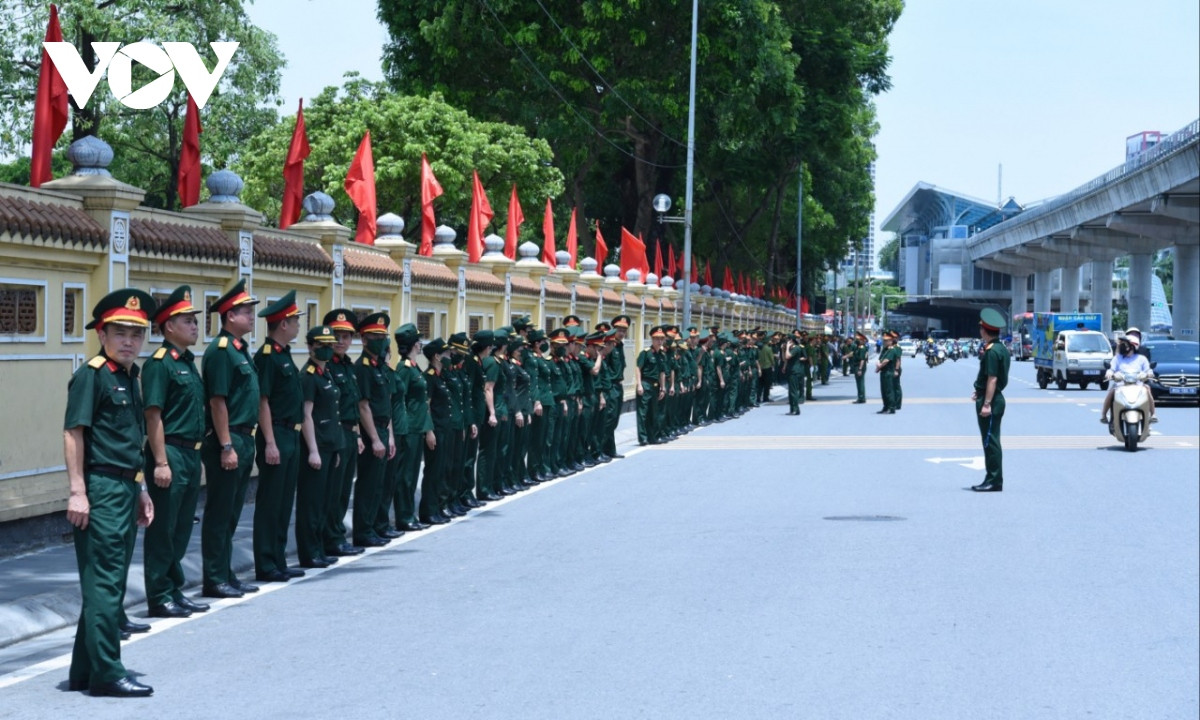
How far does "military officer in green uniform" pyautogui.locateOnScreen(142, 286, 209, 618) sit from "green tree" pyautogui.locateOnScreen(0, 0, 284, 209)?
25.9 metres

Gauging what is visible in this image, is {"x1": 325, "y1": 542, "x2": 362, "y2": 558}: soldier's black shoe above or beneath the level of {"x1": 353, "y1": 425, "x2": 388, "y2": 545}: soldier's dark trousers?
beneath

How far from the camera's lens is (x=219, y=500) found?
34.6ft

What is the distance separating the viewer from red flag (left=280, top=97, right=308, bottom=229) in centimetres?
1850

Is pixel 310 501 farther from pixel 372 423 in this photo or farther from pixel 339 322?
pixel 339 322

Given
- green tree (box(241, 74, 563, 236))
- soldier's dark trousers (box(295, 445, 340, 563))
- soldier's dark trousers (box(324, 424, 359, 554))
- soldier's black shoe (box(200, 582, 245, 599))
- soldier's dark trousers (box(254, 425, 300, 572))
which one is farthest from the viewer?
green tree (box(241, 74, 563, 236))

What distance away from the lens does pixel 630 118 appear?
151ft

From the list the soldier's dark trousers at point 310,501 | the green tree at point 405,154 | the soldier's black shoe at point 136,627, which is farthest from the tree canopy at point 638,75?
the soldier's black shoe at point 136,627

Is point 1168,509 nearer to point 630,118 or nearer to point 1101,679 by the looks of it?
point 1101,679

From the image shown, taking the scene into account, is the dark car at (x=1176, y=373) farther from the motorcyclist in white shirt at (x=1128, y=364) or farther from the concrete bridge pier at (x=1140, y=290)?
the concrete bridge pier at (x=1140, y=290)

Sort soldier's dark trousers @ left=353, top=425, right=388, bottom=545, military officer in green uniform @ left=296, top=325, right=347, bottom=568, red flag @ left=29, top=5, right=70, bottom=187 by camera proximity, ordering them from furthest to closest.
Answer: red flag @ left=29, top=5, right=70, bottom=187 < soldier's dark trousers @ left=353, top=425, right=388, bottom=545 < military officer in green uniform @ left=296, top=325, right=347, bottom=568

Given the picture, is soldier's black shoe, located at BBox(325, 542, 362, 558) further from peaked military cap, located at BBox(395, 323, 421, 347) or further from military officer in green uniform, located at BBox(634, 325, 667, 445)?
military officer in green uniform, located at BBox(634, 325, 667, 445)

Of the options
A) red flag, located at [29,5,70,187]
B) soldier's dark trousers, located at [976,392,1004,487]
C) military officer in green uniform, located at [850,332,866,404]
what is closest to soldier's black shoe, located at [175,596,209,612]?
red flag, located at [29,5,70,187]

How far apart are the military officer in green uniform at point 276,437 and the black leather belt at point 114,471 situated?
2980mm

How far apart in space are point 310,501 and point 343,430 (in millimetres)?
623
